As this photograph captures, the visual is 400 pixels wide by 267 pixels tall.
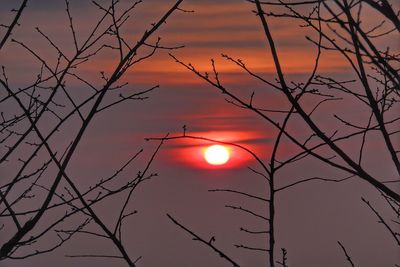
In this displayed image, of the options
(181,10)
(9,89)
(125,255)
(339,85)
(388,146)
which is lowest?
(125,255)

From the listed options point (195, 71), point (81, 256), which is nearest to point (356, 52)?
point (195, 71)

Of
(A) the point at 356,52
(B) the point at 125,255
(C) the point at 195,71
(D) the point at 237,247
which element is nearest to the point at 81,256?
(B) the point at 125,255

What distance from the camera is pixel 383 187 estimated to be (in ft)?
12.0

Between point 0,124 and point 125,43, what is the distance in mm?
1323

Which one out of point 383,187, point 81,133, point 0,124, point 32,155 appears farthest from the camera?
point 0,124

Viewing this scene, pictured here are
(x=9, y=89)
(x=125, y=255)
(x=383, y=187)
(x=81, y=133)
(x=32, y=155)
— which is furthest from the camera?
(x=9, y=89)

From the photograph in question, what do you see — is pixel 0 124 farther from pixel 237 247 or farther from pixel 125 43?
pixel 237 247

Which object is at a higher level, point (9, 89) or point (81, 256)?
point (9, 89)

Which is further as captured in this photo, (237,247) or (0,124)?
(0,124)

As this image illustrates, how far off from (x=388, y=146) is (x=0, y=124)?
10.5ft

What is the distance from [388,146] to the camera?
149 inches

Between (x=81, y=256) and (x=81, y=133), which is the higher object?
(x=81, y=133)

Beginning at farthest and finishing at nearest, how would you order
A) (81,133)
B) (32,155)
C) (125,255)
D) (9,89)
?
1. (9,89)
2. (32,155)
3. (81,133)
4. (125,255)

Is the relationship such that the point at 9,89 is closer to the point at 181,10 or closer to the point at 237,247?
the point at 181,10
